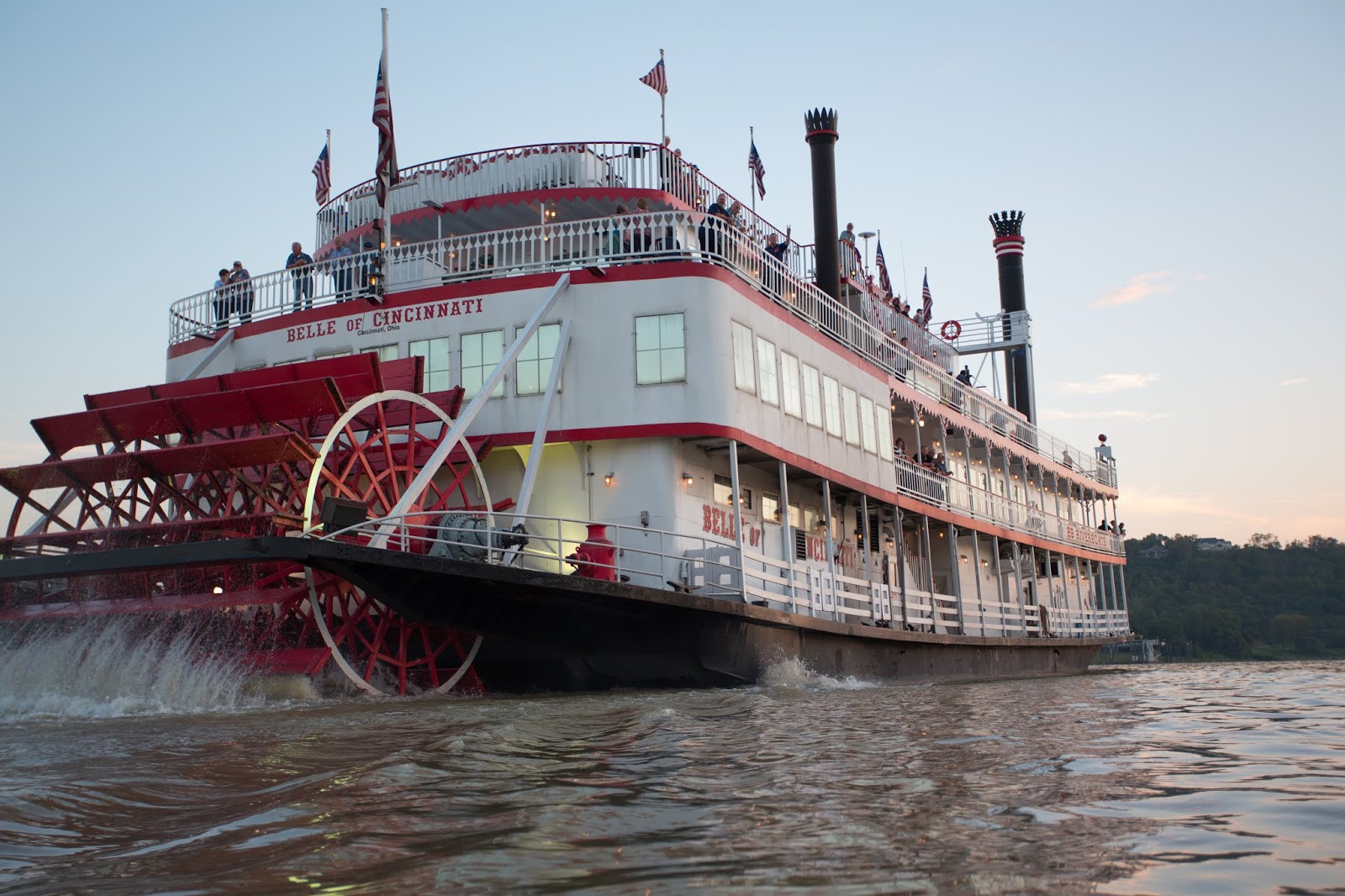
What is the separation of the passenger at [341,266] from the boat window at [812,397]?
17.8 ft

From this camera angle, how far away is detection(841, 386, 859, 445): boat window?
51.5ft

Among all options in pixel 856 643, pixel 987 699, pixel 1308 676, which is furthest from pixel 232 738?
pixel 1308 676

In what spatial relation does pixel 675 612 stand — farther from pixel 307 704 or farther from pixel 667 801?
pixel 667 801

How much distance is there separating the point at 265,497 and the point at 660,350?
174 inches

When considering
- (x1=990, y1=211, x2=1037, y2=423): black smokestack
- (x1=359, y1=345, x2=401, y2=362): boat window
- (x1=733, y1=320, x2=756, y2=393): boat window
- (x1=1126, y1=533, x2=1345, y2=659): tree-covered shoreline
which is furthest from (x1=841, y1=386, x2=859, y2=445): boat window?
(x1=1126, y1=533, x2=1345, y2=659): tree-covered shoreline

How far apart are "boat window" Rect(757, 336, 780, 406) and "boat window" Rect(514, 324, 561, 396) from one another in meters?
2.26

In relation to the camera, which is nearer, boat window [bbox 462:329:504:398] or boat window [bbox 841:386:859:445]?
boat window [bbox 462:329:504:398]

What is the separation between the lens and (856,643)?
1355 cm

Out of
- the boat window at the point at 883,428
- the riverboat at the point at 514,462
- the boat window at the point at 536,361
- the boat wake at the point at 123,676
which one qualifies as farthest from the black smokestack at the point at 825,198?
the boat wake at the point at 123,676

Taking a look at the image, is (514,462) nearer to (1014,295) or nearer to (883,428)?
(883,428)

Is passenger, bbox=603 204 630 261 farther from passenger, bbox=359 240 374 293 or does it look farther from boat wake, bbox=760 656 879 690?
boat wake, bbox=760 656 879 690

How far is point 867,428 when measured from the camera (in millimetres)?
16281

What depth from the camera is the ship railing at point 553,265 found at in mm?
13133

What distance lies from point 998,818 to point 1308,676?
43.5 feet
